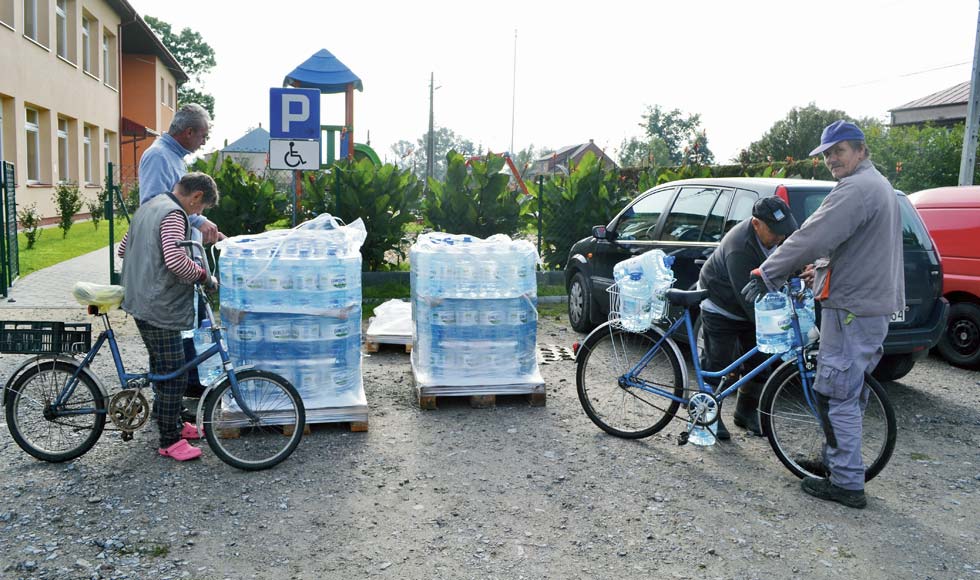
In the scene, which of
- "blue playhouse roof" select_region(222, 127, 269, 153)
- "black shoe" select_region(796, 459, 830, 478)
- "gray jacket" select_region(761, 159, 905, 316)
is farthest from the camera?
"blue playhouse roof" select_region(222, 127, 269, 153)

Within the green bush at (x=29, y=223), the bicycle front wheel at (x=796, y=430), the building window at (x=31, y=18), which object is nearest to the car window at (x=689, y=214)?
the bicycle front wheel at (x=796, y=430)

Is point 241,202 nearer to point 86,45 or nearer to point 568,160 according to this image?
point 568,160

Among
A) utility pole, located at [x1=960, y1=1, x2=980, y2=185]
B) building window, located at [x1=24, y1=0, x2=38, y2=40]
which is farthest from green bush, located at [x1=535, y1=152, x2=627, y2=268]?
building window, located at [x1=24, y1=0, x2=38, y2=40]

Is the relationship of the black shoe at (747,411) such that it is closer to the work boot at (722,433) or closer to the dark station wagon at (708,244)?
the work boot at (722,433)

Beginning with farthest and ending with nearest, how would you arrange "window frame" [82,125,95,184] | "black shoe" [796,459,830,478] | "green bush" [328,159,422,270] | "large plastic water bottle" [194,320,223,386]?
"window frame" [82,125,95,184]
"green bush" [328,159,422,270]
"large plastic water bottle" [194,320,223,386]
"black shoe" [796,459,830,478]

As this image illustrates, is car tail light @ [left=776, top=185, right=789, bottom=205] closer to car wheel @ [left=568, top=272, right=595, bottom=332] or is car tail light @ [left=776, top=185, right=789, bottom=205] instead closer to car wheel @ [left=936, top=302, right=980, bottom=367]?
car wheel @ [left=936, top=302, right=980, bottom=367]

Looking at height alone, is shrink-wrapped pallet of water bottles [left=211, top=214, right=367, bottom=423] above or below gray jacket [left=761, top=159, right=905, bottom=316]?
below

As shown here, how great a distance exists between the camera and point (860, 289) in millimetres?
4527

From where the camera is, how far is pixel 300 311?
562 cm

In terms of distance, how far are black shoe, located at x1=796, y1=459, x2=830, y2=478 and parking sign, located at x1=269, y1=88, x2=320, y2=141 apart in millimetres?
6614

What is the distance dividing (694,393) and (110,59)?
3113 centimetres

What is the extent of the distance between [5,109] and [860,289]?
2094 centimetres

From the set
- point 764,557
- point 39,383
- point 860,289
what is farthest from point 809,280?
point 39,383

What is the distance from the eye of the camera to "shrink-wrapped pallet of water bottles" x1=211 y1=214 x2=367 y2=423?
18.4 feet
